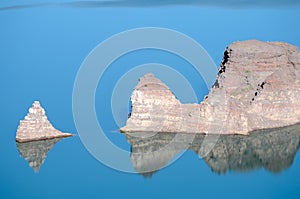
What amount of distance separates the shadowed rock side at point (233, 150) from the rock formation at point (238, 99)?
32 centimetres

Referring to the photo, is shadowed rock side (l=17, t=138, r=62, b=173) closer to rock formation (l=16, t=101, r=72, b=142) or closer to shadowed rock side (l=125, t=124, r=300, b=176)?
rock formation (l=16, t=101, r=72, b=142)

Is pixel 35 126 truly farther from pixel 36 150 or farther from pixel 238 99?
pixel 238 99

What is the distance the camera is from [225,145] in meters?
24.7

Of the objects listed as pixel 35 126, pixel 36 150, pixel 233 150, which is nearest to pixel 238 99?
pixel 233 150

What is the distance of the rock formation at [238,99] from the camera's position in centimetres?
2539

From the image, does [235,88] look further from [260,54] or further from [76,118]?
[76,118]

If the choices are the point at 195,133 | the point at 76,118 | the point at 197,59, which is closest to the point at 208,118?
the point at 195,133

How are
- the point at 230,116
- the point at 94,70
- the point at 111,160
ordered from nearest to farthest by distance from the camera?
the point at 111,160
the point at 230,116
the point at 94,70

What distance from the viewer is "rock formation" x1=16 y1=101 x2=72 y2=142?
2470 cm

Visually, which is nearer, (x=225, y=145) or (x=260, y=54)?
(x=225, y=145)

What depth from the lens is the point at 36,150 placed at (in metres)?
24.4

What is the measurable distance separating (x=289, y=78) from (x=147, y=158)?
561 cm

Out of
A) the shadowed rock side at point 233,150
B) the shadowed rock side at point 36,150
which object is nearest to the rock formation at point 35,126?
the shadowed rock side at point 36,150

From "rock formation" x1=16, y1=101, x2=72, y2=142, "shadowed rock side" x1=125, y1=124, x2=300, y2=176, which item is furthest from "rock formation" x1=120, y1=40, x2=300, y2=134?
"rock formation" x1=16, y1=101, x2=72, y2=142
